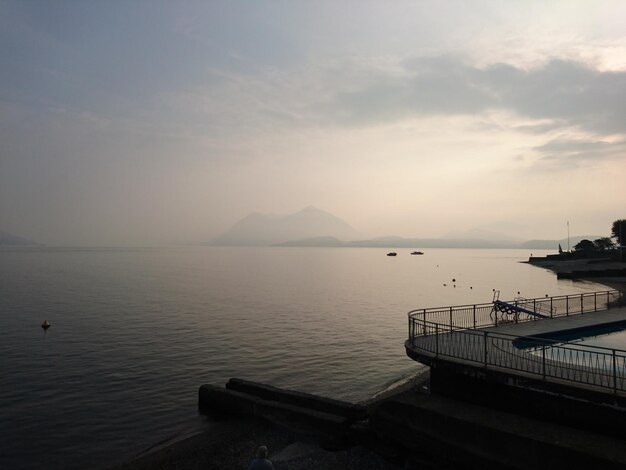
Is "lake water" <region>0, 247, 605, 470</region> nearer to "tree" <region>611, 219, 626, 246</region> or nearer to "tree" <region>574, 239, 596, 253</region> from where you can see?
"tree" <region>611, 219, 626, 246</region>

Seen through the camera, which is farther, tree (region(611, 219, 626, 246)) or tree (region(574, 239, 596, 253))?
tree (region(574, 239, 596, 253))

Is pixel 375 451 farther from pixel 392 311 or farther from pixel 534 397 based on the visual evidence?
pixel 392 311

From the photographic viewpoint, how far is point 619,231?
148 metres

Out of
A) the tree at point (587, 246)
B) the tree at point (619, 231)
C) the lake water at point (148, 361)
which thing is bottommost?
the lake water at point (148, 361)

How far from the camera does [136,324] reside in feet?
133

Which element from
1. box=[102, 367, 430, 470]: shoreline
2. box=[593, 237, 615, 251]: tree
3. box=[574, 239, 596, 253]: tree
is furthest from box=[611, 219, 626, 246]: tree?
box=[102, 367, 430, 470]: shoreline

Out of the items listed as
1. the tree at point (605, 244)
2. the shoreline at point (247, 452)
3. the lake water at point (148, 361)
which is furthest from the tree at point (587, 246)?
the shoreline at point (247, 452)

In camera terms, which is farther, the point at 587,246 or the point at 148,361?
the point at 587,246

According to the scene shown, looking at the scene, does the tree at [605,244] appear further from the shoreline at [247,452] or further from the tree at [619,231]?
the shoreline at [247,452]

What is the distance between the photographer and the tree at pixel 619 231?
459ft

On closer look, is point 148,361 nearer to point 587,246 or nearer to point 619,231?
point 619,231

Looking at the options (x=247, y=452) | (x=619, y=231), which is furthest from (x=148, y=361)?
(x=619, y=231)

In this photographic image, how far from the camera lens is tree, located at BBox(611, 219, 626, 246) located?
140m

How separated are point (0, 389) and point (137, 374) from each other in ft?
20.8
